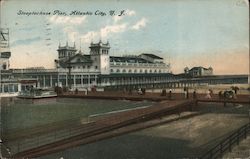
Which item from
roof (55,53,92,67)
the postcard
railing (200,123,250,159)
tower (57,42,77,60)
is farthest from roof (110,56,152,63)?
railing (200,123,250,159)

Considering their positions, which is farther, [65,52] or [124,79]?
[124,79]

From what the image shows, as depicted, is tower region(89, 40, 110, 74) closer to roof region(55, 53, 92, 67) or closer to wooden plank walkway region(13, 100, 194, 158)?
roof region(55, 53, 92, 67)

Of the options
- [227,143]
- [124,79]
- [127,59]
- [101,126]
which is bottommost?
[227,143]

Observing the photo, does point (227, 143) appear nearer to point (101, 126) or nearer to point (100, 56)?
point (101, 126)

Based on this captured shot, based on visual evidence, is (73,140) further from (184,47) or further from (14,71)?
(184,47)

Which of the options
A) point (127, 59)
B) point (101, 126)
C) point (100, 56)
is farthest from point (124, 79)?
point (101, 126)

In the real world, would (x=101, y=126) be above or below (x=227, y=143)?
above
